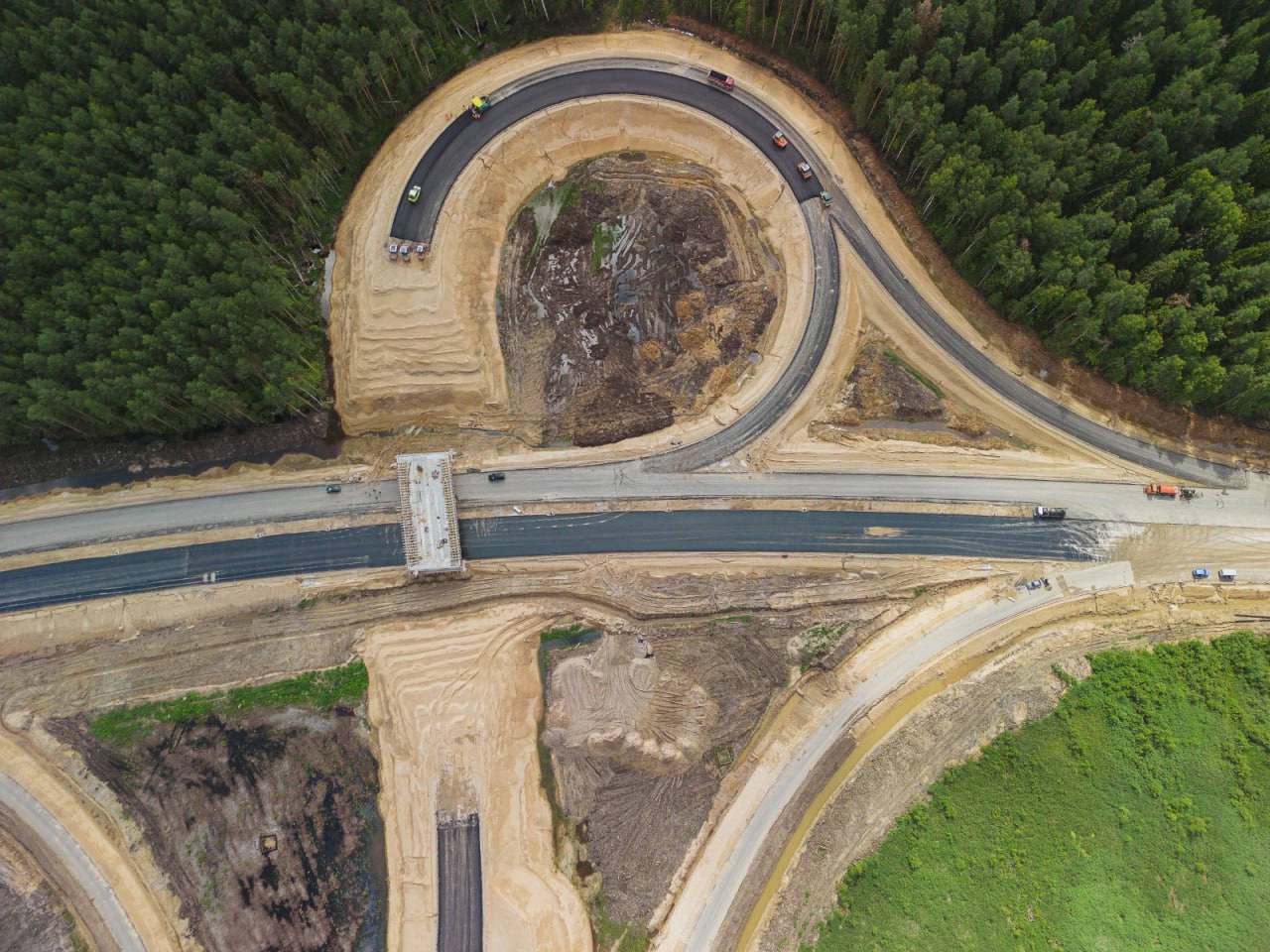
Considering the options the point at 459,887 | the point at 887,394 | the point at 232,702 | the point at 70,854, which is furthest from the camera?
the point at 887,394

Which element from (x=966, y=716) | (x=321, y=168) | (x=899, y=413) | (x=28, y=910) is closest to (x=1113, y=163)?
(x=899, y=413)

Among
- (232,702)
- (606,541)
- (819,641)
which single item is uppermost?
(606,541)

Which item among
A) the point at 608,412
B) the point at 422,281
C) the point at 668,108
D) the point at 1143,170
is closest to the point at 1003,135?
the point at 1143,170

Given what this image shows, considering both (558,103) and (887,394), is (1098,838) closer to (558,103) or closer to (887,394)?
(887,394)

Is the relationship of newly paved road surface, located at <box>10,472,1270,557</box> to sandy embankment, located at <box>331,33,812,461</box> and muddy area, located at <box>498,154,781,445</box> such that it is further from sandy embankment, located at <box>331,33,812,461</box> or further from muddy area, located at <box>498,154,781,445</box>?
muddy area, located at <box>498,154,781,445</box>

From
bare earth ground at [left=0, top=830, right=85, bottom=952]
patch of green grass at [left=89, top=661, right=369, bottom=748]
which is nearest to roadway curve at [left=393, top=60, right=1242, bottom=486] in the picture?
patch of green grass at [left=89, top=661, right=369, bottom=748]

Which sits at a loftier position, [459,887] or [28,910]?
[28,910]

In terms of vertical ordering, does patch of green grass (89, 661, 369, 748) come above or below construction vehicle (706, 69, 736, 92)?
below

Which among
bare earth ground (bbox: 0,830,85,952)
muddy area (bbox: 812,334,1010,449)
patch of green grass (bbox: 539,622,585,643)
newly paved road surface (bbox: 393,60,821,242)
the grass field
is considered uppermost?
newly paved road surface (bbox: 393,60,821,242)
